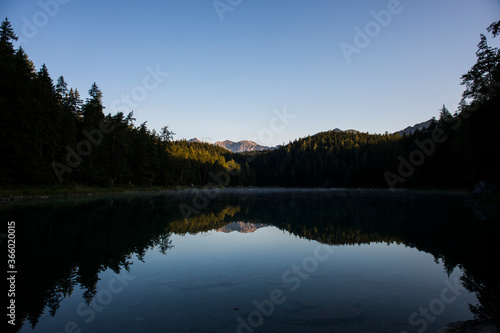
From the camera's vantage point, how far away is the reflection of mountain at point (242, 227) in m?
18.2

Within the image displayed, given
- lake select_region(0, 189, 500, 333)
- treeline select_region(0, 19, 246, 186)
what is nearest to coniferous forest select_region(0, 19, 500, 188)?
treeline select_region(0, 19, 246, 186)

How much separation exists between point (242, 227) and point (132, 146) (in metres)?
65.5

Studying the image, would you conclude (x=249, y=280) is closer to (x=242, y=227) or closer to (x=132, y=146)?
(x=242, y=227)

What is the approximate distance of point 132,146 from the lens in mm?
75312

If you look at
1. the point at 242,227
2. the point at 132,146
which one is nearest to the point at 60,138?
the point at 132,146

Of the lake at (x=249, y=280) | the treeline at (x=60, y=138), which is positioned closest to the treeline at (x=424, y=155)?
the lake at (x=249, y=280)

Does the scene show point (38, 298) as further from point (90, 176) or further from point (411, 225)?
point (90, 176)

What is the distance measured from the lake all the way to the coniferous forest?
2510cm

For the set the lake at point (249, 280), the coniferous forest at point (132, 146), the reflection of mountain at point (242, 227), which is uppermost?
the coniferous forest at point (132, 146)

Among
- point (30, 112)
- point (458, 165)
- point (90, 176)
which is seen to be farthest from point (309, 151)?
point (30, 112)

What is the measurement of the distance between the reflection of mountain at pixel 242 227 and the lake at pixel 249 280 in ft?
5.97

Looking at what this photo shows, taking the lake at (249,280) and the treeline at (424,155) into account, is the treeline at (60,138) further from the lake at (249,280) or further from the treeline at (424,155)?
the treeline at (424,155)

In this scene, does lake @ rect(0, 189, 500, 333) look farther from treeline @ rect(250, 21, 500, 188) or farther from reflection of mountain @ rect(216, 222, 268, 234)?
treeline @ rect(250, 21, 500, 188)

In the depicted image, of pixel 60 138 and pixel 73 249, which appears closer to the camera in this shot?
pixel 73 249
